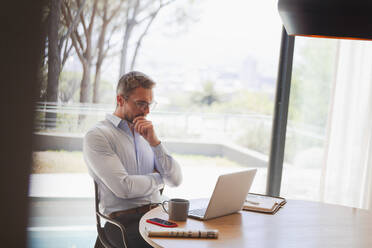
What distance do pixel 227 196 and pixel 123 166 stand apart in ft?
2.41

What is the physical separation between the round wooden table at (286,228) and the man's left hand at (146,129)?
1.88 feet

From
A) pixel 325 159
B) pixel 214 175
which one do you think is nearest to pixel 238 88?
pixel 214 175

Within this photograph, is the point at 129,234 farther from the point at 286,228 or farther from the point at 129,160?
the point at 286,228

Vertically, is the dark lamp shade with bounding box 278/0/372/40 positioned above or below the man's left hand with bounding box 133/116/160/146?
above

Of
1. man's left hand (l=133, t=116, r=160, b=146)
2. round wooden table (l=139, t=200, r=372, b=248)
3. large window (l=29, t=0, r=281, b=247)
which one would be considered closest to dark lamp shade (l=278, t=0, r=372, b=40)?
round wooden table (l=139, t=200, r=372, b=248)

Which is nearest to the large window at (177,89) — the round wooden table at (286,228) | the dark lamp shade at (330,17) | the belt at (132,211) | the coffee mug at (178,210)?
the belt at (132,211)

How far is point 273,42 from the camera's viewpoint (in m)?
3.57

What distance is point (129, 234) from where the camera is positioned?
223 centimetres

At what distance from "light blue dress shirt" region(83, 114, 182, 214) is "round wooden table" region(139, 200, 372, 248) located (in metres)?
0.37

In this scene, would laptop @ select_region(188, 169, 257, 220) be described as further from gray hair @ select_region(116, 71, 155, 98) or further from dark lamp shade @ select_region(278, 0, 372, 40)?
gray hair @ select_region(116, 71, 155, 98)

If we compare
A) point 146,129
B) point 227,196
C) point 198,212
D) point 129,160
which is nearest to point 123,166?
point 129,160

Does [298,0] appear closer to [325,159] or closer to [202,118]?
[202,118]

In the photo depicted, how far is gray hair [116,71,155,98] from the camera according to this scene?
2603 mm

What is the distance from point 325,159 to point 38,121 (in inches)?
90.0
